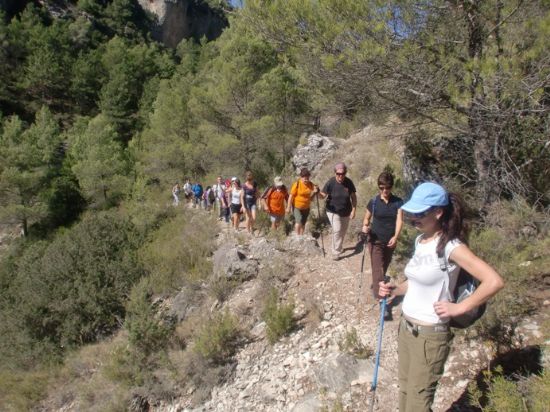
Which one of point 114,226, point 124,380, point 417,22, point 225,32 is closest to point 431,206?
point 417,22

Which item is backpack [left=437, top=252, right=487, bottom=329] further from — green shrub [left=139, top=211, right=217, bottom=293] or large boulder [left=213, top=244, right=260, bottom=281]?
green shrub [left=139, top=211, right=217, bottom=293]

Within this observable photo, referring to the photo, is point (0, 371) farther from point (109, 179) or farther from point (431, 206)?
point (109, 179)

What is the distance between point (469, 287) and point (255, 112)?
1367cm

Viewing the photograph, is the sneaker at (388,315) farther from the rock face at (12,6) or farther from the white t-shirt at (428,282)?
the rock face at (12,6)

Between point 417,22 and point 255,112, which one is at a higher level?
point 417,22

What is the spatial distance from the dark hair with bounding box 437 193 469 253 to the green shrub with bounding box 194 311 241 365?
12.2 feet

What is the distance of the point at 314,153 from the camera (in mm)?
12836

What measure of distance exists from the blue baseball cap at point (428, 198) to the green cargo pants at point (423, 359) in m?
0.74

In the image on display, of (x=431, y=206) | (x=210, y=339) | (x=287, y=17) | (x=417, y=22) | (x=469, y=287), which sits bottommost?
(x=210, y=339)

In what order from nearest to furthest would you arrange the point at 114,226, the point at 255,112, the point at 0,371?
the point at 0,371
the point at 114,226
the point at 255,112

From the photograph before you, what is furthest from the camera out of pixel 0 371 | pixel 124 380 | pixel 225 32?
pixel 225 32

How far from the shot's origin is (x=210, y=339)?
5.00 m

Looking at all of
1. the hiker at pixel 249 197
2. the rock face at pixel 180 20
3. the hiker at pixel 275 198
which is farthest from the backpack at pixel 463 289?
the rock face at pixel 180 20

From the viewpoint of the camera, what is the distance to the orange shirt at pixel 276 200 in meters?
7.39
